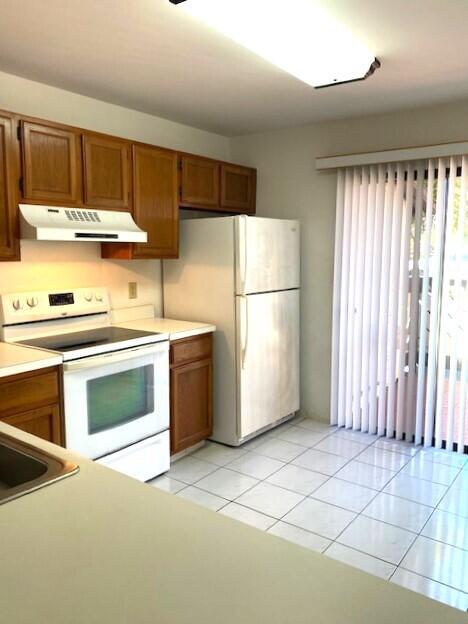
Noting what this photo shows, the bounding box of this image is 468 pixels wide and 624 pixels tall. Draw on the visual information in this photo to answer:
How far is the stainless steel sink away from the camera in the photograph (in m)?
1.21

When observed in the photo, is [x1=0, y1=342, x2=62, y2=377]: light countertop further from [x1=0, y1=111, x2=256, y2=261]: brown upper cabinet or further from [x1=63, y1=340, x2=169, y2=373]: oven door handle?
[x1=0, y1=111, x2=256, y2=261]: brown upper cabinet

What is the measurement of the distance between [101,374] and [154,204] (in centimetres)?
124

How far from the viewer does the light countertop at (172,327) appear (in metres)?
3.29

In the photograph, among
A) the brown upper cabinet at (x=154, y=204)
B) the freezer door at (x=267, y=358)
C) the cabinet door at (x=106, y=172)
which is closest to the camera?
the cabinet door at (x=106, y=172)

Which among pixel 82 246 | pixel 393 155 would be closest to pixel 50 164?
pixel 82 246

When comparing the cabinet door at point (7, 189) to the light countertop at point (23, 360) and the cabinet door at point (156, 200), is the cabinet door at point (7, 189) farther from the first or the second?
the cabinet door at point (156, 200)

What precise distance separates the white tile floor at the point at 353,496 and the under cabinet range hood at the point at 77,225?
1513mm

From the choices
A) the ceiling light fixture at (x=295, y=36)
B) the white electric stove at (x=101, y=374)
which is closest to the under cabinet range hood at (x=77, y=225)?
the white electric stove at (x=101, y=374)

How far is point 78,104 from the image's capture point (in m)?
3.24

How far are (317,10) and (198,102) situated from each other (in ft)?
4.71

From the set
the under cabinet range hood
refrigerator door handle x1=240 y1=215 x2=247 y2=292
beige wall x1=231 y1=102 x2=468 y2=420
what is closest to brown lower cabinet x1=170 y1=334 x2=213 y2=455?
refrigerator door handle x1=240 y1=215 x2=247 y2=292

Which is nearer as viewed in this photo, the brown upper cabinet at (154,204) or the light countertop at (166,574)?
the light countertop at (166,574)

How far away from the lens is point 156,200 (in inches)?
134

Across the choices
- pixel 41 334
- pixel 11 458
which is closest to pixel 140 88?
pixel 41 334
